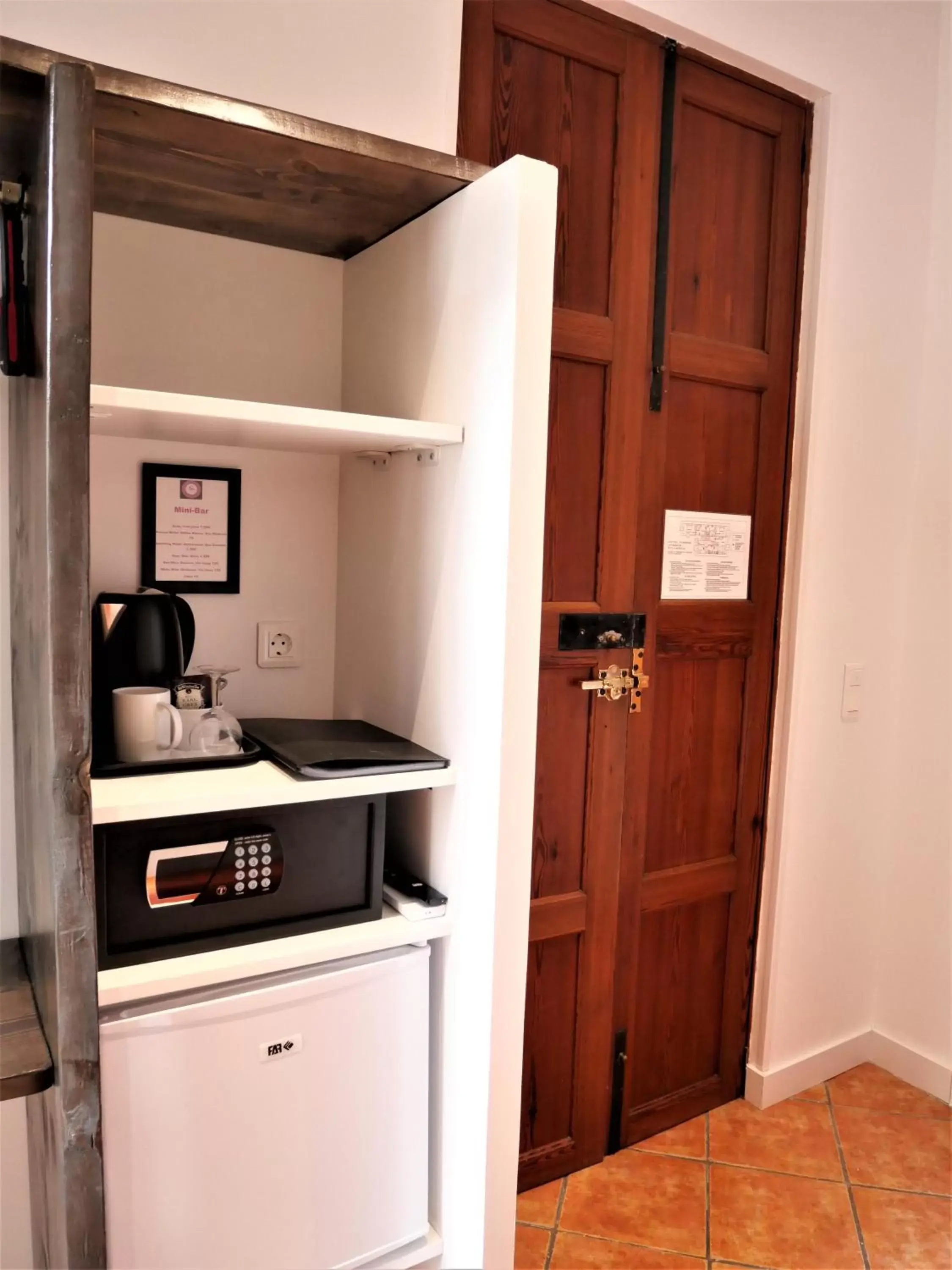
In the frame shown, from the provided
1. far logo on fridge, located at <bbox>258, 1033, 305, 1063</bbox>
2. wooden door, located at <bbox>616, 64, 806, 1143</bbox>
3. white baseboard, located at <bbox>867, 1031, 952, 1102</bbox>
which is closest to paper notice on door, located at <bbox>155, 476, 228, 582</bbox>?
far logo on fridge, located at <bbox>258, 1033, 305, 1063</bbox>

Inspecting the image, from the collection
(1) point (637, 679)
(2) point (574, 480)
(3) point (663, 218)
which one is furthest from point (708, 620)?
(3) point (663, 218)

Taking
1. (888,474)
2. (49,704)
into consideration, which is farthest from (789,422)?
(49,704)

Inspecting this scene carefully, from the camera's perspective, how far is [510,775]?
50.9 inches

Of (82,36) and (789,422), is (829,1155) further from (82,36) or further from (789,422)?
(82,36)

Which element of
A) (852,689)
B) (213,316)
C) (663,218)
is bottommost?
(852,689)

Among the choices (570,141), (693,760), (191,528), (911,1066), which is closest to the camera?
(191,528)

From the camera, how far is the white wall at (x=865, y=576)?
2.23 meters

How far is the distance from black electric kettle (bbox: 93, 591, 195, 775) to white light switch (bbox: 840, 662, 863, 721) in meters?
1.72

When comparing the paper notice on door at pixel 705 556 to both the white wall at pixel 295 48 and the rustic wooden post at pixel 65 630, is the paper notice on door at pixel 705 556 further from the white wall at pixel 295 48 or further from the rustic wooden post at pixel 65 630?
the rustic wooden post at pixel 65 630

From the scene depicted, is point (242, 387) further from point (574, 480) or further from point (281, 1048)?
point (281, 1048)

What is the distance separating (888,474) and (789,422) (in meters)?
0.37

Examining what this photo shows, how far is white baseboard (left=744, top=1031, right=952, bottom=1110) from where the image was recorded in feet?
7.88

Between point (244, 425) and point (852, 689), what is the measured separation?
1817 mm

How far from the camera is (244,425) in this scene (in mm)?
1221
